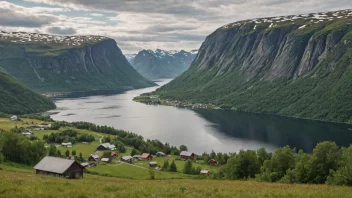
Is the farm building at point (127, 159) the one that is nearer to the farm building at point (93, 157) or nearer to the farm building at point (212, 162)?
the farm building at point (93, 157)

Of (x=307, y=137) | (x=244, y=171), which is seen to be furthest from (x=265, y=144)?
(x=244, y=171)

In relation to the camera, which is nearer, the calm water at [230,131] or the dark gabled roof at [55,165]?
the dark gabled roof at [55,165]

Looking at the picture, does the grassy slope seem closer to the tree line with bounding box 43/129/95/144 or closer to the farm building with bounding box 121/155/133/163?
the farm building with bounding box 121/155/133/163

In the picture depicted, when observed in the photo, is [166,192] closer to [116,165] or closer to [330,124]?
[116,165]

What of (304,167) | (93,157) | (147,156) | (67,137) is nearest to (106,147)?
(93,157)

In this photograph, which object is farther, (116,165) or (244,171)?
(116,165)

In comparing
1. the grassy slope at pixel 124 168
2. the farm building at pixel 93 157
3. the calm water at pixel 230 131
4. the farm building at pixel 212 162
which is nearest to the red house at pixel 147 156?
the grassy slope at pixel 124 168

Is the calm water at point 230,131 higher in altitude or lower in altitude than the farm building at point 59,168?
lower

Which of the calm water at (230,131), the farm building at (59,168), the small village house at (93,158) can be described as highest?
the farm building at (59,168)

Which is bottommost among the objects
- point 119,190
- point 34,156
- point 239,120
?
point 239,120

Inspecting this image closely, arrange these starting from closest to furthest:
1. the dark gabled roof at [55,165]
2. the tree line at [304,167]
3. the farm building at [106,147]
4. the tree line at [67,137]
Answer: the tree line at [304,167], the dark gabled roof at [55,165], the farm building at [106,147], the tree line at [67,137]
